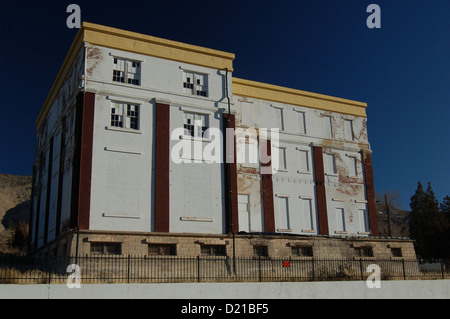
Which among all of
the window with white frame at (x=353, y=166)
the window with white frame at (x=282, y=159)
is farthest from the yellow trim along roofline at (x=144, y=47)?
the window with white frame at (x=353, y=166)

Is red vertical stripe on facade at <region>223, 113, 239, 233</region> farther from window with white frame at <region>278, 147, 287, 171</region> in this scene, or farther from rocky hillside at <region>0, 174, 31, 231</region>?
rocky hillside at <region>0, 174, 31, 231</region>

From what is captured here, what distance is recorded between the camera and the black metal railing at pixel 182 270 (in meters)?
20.6

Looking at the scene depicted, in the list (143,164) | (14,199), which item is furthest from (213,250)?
(14,199)

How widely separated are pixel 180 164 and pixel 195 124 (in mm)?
3090

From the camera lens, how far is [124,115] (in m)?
29.7

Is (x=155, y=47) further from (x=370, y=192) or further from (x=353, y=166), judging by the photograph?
(x=370, y=192)

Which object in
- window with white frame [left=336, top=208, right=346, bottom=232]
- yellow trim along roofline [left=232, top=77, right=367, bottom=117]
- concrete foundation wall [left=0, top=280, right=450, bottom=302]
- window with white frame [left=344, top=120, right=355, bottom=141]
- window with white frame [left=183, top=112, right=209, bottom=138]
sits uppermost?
yellow trim along roofline [left=232, top=77, right=367, bottom=117]

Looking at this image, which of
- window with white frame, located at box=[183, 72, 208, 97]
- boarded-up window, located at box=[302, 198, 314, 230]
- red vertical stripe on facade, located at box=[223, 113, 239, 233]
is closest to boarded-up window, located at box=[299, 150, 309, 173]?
boarded-up window, located at box=[302, 198, 314, 230]

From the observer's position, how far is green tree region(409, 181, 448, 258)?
150 feet

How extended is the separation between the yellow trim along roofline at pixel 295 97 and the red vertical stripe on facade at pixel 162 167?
793 centimetres

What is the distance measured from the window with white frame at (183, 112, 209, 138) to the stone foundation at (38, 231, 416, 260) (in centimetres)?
683

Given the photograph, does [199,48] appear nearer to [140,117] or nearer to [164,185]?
[140,117]
